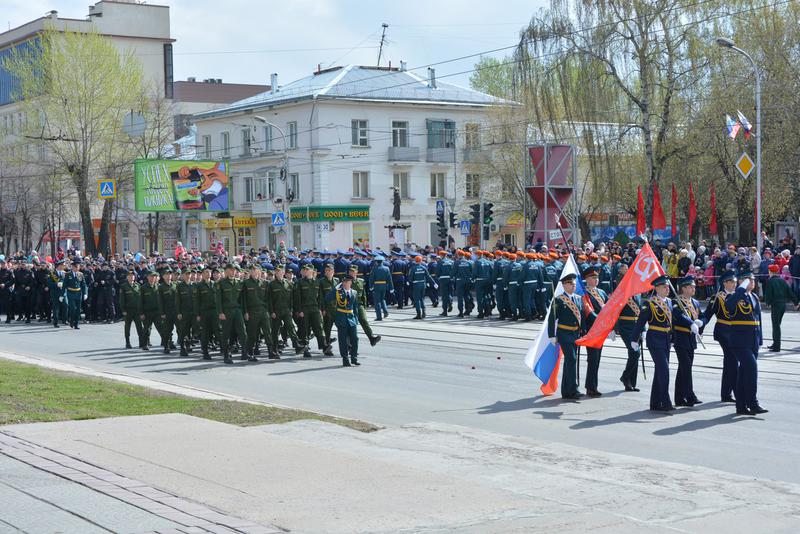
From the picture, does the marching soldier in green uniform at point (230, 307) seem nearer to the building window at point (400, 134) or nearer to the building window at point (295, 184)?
the building window at point (295, 184)

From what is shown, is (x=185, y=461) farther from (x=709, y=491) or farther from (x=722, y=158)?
(x=722, y=158)

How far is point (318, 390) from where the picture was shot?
51.5 feet

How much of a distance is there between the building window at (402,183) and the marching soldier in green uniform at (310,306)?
41642 mm

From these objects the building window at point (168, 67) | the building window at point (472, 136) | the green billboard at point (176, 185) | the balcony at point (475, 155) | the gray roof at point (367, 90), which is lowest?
the green billboard at point (176, 185)

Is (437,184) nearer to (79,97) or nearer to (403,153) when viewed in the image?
(403,153)

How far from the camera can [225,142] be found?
67.2 m

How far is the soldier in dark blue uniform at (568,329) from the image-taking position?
47.0ft

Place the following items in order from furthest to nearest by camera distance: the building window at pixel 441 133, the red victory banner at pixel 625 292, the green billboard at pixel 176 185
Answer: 1. the building window at pixel 441 133
2. the green billboard at pixel 176 185
3. the red victory banner at pixel 625 292

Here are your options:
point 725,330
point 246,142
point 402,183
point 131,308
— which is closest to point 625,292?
point 725,330

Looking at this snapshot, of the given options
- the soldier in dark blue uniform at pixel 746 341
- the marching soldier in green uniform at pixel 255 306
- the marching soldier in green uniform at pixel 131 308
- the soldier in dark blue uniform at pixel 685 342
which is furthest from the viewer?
the marching soldier in green uniform at pixel 131 308

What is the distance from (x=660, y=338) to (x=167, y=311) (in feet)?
39.3

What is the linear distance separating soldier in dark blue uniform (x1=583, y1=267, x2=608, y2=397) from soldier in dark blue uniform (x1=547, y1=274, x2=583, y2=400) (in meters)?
0.19

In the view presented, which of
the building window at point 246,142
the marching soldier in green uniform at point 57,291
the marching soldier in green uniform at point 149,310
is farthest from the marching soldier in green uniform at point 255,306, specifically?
the building window at point 246,142

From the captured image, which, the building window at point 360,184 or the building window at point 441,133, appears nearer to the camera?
the building window at point 360,184
